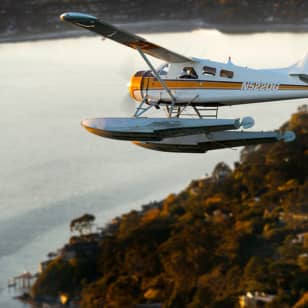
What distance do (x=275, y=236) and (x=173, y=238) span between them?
1.71m

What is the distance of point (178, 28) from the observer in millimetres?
33000

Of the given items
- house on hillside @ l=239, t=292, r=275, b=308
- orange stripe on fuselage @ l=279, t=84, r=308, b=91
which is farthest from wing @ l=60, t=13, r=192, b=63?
house on hillside @ l=239, t=292, r=275, b=308

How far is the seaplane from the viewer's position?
869 cm

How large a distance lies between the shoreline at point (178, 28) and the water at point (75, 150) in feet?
2.16

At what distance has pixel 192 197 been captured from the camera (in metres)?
19.6

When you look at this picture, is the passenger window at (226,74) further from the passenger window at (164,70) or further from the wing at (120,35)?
the passenger window at (164,70)

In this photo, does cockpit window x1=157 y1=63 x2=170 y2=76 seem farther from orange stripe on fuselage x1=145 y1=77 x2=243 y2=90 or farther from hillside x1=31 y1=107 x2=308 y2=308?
hillside x1=31 y1=107 x2=308 y2=308

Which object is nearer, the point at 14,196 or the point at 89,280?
the point at 89,280

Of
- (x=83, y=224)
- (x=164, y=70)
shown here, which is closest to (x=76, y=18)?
(x=164, y=70)

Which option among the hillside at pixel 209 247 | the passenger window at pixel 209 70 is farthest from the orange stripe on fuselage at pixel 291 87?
the hillside at pixel 209 247

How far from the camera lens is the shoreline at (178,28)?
32.4 m

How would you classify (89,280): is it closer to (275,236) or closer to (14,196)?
(275,236)

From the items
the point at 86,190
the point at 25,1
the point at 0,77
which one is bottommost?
the point at 86,190

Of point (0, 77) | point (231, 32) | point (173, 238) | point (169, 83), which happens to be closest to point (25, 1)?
point (0, 77)
